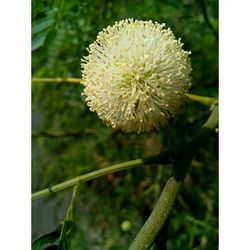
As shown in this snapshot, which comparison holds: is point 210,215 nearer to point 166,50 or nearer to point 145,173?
point 145,173

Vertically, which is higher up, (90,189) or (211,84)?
(211,84)

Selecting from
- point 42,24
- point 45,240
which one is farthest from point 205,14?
point 45,240

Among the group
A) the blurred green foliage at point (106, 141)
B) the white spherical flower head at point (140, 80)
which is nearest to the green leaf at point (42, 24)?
the blurred green foliage at point (106, 141)

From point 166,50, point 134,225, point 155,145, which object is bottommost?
point 134,225

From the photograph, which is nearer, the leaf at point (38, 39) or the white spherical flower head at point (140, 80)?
the white spherical flower head at point (140, 80)

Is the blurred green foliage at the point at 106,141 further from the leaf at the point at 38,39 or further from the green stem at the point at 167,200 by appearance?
the green stem at the point at 167,200
